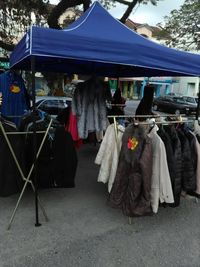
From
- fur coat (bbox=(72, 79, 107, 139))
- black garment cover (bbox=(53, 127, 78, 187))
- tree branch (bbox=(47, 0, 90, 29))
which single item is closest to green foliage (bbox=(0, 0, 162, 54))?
tree branch (bbox=(47, 0, 90, 29))

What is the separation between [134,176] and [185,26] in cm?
1826

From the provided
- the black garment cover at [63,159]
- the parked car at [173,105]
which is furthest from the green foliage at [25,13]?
the parked car at [173,105]

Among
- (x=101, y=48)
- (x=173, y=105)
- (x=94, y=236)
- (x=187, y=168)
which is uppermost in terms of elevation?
(x=101, y=48)

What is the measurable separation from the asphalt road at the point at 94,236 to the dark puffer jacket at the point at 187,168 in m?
0.51

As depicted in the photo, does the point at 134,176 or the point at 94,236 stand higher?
the point at 134,176

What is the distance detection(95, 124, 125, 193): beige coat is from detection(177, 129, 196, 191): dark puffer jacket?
0.83m

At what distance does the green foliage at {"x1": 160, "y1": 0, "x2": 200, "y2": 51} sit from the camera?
1797cm

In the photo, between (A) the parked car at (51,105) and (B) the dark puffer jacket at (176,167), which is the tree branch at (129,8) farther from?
(B) the dark puffer jacket at (176,167)

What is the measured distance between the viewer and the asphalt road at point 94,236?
8.91 ft

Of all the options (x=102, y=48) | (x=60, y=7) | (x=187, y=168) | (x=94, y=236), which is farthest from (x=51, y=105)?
(x=94, y=236)

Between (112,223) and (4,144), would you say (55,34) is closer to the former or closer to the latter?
(4,144)

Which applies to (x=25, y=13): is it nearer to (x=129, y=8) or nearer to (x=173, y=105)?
(x=129, y=8)

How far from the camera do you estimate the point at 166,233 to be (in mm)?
3264

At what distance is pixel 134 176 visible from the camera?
3.19 metres
